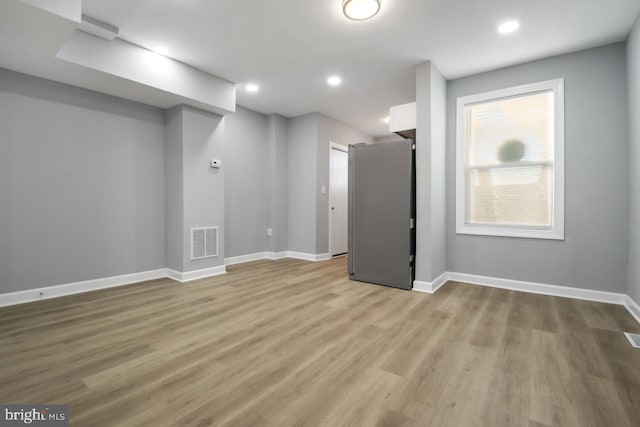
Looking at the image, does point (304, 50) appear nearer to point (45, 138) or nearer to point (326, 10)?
point (326, 10)

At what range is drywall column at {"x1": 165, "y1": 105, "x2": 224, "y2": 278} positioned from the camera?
150 inches

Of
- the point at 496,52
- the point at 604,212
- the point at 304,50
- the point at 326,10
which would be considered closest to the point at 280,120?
the point at 304,50

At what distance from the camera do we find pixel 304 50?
127 inches

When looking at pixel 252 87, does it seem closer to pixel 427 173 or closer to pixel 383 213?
pixel 383 213

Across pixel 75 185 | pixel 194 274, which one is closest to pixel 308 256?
pixel 194 274

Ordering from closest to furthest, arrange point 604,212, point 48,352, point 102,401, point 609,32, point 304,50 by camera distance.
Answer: point 102,401 → point 48,352 → point 609,32 → point 604,212 → point 304,50

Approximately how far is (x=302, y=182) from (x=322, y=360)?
3979 mm

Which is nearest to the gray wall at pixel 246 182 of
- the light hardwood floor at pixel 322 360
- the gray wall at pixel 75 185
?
the gray wall at pixel 75 185

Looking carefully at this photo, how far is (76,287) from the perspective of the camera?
10.6 feet

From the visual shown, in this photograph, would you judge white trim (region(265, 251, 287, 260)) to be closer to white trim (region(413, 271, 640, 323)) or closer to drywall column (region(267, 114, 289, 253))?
drywall column (region(267, 114, 289, 253))

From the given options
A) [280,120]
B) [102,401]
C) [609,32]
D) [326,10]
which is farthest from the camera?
[280,120]

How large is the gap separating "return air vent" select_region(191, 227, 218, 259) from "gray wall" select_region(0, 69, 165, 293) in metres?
0.49

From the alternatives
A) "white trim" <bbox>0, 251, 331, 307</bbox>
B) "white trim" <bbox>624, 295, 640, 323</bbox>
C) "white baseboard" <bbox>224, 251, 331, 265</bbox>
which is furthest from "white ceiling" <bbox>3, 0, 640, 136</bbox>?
"white baseboard" <bbox>224, 251, 331, 265</bbox>

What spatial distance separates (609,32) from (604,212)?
5.79ft
